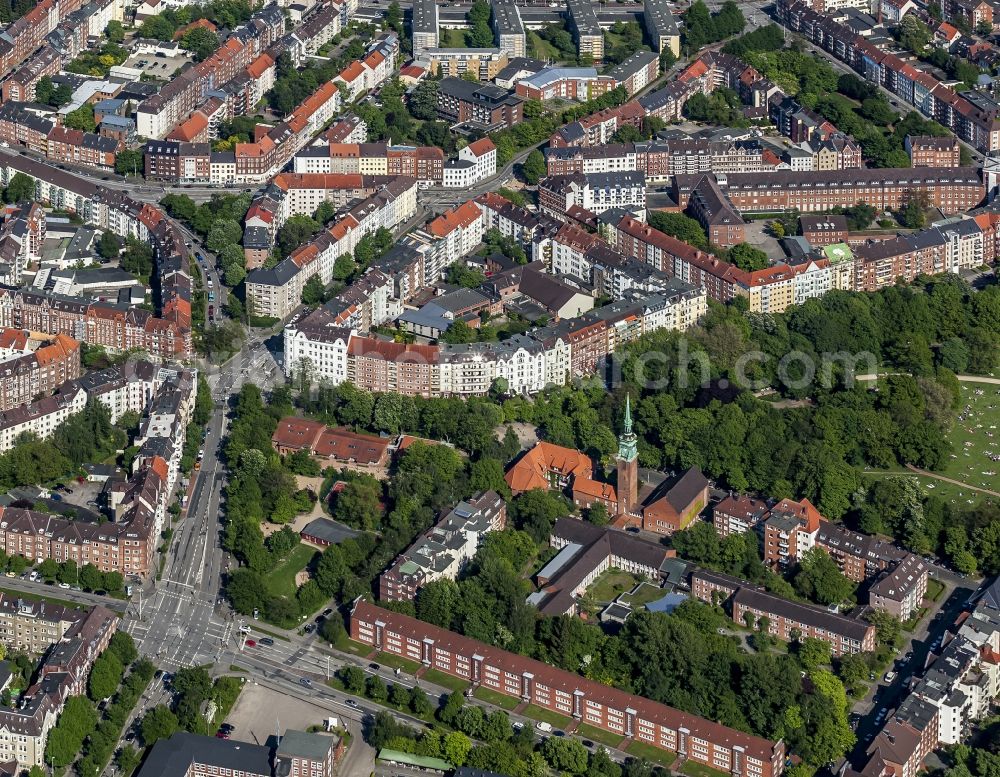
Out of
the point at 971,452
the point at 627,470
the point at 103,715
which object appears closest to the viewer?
the point at 103,715

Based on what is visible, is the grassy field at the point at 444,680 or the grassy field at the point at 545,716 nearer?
the grassy field at the point at 545,716

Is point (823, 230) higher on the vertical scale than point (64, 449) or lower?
higher

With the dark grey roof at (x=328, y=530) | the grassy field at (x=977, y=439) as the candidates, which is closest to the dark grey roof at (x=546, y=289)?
the grassy field at (x=977, y=439)

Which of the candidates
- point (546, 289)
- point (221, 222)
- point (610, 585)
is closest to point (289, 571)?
point (610, 585)

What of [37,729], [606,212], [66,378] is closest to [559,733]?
[37,729]

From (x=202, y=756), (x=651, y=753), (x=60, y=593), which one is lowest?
(x=651, y=753)

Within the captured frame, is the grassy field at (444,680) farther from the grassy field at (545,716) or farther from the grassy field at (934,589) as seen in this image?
the grassy field at (934,589)

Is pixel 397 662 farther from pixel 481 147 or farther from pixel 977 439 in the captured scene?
pixel 481 147
